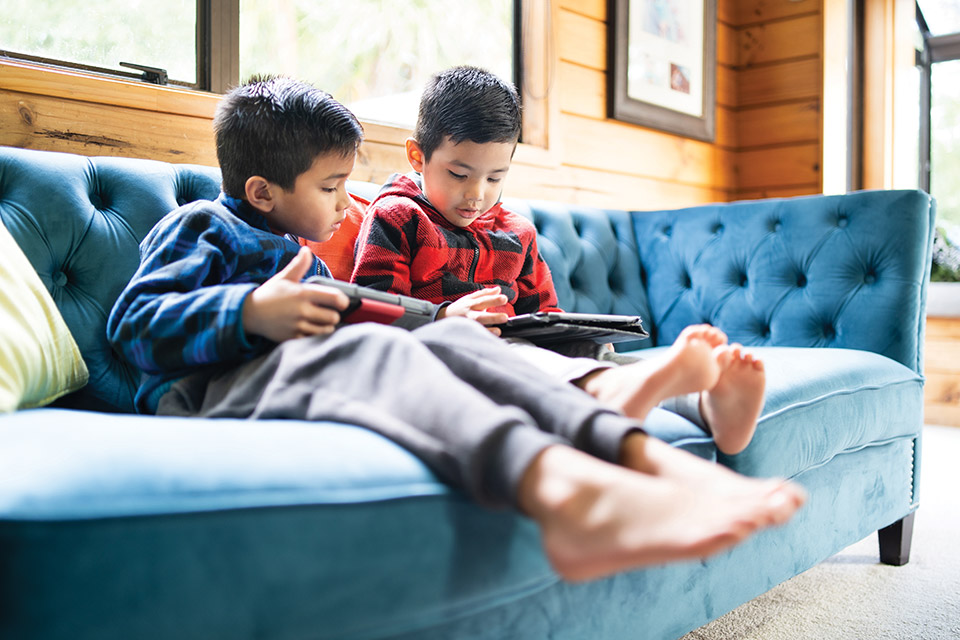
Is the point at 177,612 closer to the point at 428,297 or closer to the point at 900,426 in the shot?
the point at 428,297

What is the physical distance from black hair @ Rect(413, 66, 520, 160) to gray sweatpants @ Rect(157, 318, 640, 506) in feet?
1.98

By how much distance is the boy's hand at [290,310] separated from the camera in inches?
32.8

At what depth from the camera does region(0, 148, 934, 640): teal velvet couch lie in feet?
1.79

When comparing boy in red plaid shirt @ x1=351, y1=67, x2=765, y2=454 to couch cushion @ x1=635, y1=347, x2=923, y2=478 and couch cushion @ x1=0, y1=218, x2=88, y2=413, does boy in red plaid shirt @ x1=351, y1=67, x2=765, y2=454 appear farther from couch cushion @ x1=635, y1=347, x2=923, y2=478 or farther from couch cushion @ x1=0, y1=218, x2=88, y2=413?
couch cushion @ x1=0, y1=218, x2=88, y2=413

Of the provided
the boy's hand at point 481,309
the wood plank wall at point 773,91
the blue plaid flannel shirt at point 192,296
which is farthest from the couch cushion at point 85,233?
the wood plank wall at point 773,91

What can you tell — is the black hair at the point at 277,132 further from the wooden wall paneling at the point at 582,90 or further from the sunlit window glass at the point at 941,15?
the sunlit window glass at the point at 941,15

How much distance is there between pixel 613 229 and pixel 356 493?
1588 millimetres

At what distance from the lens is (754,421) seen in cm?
101

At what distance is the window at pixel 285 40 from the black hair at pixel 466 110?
57 cm

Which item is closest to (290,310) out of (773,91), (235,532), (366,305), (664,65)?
(366,305)

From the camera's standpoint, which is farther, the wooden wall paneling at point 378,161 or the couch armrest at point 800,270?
the wooden wall paneling at point 378,161

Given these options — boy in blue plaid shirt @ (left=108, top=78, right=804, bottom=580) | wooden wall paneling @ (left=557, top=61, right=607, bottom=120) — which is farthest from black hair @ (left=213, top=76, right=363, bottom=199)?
wooden wall paneling @ (left=557, top=61, right=607, bottom=120)

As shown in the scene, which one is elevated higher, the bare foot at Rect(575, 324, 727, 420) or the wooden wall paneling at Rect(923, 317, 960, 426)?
the bare foot at Rect(575, 324, 727, 420)

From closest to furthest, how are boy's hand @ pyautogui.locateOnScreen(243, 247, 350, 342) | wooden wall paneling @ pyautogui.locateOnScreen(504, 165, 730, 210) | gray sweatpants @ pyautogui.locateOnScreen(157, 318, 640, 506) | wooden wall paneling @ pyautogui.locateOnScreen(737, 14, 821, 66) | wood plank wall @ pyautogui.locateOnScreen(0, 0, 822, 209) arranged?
gray sweatpants @ pyautogui.locateOnScreen(157, 318, 640, 506)
boy's hand @ pyautogui.locateOnScreen(243, 247, 350, 342)
wood plank wall @ pyautogui.locateOnScreen(0, 0, 822, 209)
wooden wall paneling @ pyautogui.locateOnScreen(504, 165, 730, 210)
wooden wall paneling @ pyautogui.locateOnScreen(737, 14, 821, 66)
